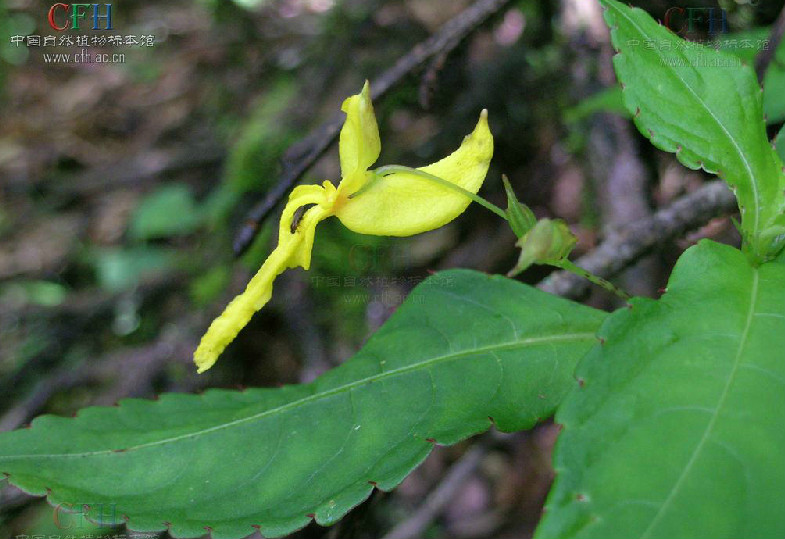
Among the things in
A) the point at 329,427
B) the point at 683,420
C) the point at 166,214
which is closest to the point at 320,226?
the point at 166,214

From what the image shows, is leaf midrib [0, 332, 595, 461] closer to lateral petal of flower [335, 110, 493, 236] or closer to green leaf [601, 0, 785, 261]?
lateral petal of flower [335, 110, 493, 236]

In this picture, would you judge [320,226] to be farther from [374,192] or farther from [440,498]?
[374,192]

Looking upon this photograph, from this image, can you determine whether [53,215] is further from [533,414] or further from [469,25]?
[533,414]

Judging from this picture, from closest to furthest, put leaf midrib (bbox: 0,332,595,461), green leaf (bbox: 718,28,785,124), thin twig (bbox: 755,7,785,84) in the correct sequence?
leaf midrib (bbox: 0,332,595,461) → thin twig (bbox: 755,7,785,84) → green leaf (bbox: 718,28,785,124)

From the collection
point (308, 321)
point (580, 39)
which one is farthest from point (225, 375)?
point (580, 39)

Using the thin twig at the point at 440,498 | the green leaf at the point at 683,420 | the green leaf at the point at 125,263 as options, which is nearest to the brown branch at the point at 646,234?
the green leaf at the point at 683,420

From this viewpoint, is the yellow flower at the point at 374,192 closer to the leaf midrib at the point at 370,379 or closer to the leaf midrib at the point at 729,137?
the leaf midrib at the point at 370,379

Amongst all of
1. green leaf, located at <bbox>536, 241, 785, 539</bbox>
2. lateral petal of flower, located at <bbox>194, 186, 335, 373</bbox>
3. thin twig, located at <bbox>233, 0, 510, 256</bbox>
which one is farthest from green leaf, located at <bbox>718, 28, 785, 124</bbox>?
lateral petal of flower, located at <bbox>194, 186, 335, 373</bbox>
